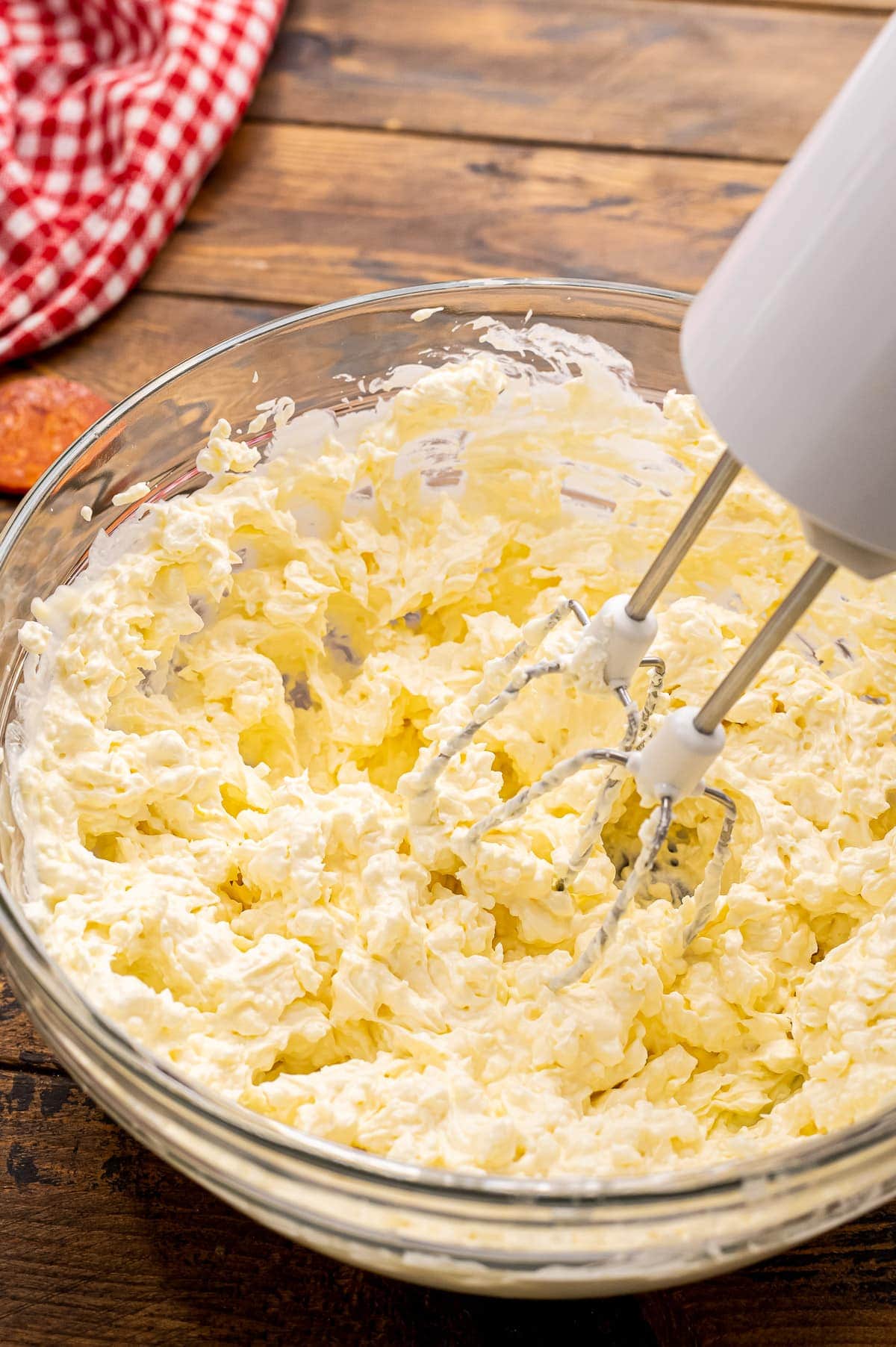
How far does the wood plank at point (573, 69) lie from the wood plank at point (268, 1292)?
136 centimetres

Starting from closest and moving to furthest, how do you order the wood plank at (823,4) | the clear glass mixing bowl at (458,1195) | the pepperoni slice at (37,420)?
1. the clear glass mixing bowl at (458,1195)
2. the pepperoni slice at (37,420)
3. the wood plank at (823,4)

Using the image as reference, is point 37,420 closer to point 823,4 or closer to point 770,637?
point 770,637

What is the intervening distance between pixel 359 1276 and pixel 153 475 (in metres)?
0.67

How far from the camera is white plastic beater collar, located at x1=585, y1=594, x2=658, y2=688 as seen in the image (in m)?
0.84

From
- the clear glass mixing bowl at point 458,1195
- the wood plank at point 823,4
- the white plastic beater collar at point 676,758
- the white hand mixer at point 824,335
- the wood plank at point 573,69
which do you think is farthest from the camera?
the wood plank at point 823,4

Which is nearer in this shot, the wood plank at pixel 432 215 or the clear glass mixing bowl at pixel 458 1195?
the clear glass mixing bowl at pixel 458 1195

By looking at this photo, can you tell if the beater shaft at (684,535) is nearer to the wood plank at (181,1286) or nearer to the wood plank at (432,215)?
the wood plank at (181,1286)

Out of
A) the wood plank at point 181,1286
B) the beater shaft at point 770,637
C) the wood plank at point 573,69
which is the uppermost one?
the beater shaft at point 770,637

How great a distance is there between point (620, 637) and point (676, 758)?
10 cm

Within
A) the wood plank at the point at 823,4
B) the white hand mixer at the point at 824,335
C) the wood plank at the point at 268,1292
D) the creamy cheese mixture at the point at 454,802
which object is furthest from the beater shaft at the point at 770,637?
the wood plank at the point at 823,4

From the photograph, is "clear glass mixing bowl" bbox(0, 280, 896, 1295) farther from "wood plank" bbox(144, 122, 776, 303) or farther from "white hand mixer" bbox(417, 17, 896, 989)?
"wood plank" bbox(144, 122, 776, 303)

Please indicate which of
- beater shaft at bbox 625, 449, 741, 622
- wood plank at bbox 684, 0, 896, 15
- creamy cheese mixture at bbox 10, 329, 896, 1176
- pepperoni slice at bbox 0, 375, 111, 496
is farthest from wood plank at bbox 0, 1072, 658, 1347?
wood plank at bbox 684, 0, 896, 15

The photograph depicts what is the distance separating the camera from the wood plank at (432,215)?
1.52 metres

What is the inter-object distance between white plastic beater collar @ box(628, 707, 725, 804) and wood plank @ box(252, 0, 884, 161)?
1.13 metres
